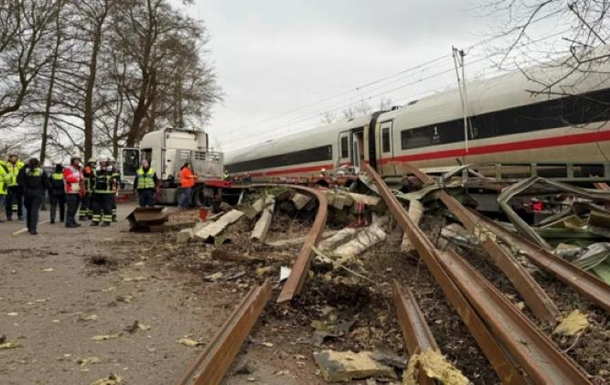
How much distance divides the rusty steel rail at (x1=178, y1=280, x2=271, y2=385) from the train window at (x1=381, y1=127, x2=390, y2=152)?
11.2 m

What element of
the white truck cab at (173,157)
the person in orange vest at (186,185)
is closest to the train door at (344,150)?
the person in orange vest at (186,185)

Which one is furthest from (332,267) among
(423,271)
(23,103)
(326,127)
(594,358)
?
(23,103)

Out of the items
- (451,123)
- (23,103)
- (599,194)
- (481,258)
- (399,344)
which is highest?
(23,103)

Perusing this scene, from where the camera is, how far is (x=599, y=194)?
626 cm

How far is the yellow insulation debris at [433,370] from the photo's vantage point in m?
2.74

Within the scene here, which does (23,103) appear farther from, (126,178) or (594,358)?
(594,358)

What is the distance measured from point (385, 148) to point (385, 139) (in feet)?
0.90

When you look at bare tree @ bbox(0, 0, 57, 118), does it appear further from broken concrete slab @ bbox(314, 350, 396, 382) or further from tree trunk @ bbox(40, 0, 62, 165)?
broken concrete slab @ bbox(314, 350, 396, 382)

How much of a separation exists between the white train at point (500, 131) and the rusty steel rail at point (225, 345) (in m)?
4.49

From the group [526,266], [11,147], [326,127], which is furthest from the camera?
[11,147]

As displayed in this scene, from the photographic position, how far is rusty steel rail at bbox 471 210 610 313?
383cm

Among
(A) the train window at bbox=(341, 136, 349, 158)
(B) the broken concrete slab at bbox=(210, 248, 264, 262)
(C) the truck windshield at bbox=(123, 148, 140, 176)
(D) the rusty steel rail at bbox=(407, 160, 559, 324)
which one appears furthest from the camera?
(C) the truck windshield at bbox=(123, 148, 140, 176)

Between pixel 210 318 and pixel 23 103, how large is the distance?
68.7 feet

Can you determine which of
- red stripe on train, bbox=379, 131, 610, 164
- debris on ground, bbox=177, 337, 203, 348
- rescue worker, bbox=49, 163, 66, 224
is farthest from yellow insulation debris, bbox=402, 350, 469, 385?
rescue worker, bbox=49, 163, 66, 224
